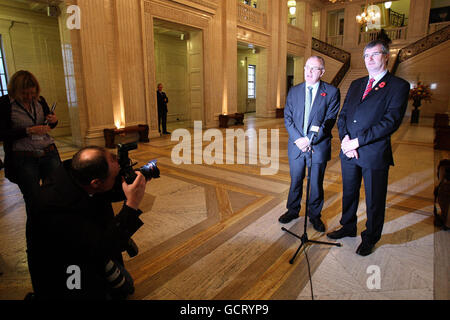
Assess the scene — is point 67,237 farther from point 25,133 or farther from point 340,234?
point 340,234

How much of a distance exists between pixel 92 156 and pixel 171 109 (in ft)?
43.5

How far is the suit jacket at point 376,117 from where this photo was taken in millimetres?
2189

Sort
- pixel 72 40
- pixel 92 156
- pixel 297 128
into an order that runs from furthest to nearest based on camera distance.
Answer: pixel 72 40 → pixel 297 128 → pixel 92 156

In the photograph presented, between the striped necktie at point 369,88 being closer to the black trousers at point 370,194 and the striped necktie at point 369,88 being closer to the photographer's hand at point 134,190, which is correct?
the black trousers at point 370,194

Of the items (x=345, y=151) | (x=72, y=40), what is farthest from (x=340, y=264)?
(x=72, y=40)

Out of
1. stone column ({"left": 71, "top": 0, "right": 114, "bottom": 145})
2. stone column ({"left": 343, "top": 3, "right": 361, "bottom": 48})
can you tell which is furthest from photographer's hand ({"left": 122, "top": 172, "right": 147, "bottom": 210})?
stone column ({"left": 343, "top": 3, "right": 361, "bottom": 48})

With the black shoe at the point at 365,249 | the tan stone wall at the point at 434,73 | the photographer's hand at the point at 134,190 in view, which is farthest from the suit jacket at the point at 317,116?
the tan stone wall at the point at 434,73

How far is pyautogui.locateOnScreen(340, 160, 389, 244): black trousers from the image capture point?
2.37 metres

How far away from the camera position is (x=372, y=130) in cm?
224

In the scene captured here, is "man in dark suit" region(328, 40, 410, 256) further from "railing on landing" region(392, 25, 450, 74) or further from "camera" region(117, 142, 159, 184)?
"railing on landing" region(392, 25, 450, 74)

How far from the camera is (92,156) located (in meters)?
1.32

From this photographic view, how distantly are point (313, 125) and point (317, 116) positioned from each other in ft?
0.49

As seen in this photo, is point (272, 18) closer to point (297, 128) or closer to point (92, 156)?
point (297, 128)

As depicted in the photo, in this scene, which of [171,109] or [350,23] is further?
[350,23]
